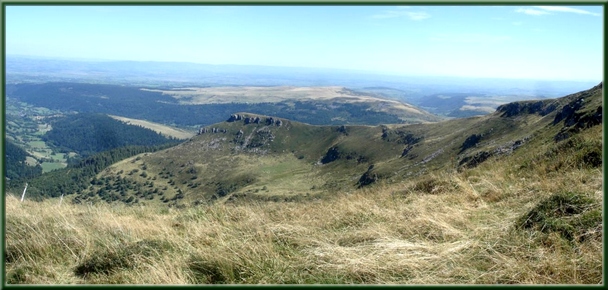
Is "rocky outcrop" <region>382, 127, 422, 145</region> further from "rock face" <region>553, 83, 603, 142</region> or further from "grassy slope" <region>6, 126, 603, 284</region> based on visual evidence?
"grassy slope" <region>6, 126, 603, 284</region>

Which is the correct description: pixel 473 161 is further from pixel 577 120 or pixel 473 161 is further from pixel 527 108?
pixel 527 108

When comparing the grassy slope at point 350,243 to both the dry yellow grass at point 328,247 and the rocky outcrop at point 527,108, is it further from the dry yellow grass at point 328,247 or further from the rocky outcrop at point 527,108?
the rocky outcrop at point 527,108

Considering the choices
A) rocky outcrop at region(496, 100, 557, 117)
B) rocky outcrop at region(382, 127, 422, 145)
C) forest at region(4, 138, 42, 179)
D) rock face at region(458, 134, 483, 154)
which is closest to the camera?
rock face at region(458, 134, 483, 154)

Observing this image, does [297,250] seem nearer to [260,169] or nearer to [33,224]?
[33,224]

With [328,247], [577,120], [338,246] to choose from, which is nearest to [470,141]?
[577,120]

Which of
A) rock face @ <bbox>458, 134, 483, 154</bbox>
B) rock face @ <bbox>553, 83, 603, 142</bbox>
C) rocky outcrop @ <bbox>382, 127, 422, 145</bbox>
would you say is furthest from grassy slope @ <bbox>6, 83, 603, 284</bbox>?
Result: rocky outcrop @ <bbox>382, 127, 422, 145</bbox>

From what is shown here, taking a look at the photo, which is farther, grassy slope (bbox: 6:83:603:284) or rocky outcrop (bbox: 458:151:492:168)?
rocky outcrop (bbox: 458:151:492:168)

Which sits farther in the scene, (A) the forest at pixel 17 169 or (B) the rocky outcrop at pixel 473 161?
(A) the forest at pixel 17 169

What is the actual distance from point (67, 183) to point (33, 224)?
8120 inches

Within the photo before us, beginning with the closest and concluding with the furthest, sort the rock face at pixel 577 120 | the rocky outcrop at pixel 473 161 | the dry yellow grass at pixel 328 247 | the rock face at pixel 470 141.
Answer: the dry yellow grass at pixel 328 247
the rocky outcrop at pixel 473 161
the rock face at pixel 577 120
the rock face at pixel 470 141

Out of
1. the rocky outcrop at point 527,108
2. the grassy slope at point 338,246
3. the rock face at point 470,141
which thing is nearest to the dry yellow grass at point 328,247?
the grassy slope at point 338,246

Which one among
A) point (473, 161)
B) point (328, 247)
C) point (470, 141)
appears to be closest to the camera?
point (328, 247)

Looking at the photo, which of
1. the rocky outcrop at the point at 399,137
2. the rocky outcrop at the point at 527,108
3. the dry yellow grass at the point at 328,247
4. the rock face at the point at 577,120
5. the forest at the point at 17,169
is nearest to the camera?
the dry yellow grass at the point at 328,247

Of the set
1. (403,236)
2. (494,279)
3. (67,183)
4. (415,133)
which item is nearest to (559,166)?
(403,236)
